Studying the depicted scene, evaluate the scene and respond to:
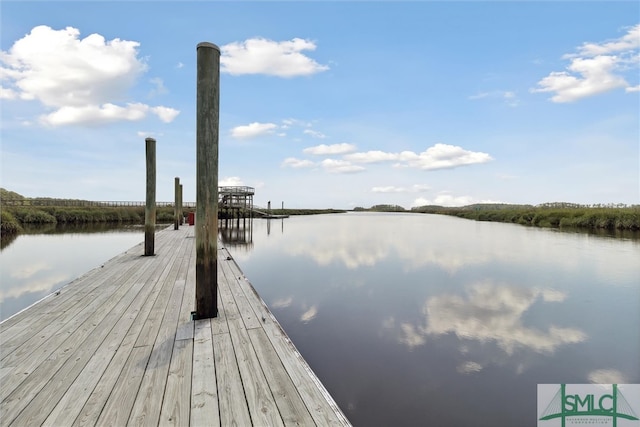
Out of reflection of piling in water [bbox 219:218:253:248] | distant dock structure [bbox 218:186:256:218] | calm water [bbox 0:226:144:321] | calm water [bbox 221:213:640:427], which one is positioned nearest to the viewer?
calm water [bbox 221:213:640:427]

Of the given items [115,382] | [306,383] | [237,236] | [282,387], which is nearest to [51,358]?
[115,382]

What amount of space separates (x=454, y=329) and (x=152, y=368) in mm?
4339

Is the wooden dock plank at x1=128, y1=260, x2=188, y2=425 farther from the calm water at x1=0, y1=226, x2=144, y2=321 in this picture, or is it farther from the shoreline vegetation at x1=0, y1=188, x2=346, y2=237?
the shoreline vegetation at x1=0, y1=188, x2=346, y2=237

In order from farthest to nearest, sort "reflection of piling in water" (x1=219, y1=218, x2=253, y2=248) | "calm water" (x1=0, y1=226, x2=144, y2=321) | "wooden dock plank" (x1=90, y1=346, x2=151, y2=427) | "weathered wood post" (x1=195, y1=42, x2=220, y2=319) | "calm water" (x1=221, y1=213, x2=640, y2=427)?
"reflection of piling in water" (x1=219, y1=218, x2=253, y2=248) → "calm water" (x1=0, y1=226, x2=144, y2=321) → "weathered wood post" (x1=195, y1=42, x2=220, y2=319) → "calm water" (x1=221, y1=213, x2=640, y2=427) → "wooden dock plank" (x1=90, y1=346, x2=151, y2=427)

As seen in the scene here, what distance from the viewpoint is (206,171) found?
3445 millimetres

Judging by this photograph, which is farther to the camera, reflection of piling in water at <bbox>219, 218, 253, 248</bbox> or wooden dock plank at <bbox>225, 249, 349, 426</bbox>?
reflection of piling in water at <bbox>219, 218, 253, 248</bbox>

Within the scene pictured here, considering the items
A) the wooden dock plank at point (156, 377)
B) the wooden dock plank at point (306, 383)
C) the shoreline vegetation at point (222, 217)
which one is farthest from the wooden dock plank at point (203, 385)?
the shoreline vegetation at point (222, 217)

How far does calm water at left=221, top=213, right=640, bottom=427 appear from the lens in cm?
312

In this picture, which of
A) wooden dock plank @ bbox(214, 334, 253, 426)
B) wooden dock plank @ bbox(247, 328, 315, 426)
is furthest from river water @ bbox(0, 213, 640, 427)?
wooden dock plank @ bbox(214, 334, 253, 426)

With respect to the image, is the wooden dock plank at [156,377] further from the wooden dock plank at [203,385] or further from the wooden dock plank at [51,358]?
the wooden dock plank at [51,358]

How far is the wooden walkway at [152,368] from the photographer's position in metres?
1.79

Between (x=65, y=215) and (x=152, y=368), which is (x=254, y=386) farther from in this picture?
(x=65, y=215)

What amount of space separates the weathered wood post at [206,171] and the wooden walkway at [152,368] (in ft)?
1.22

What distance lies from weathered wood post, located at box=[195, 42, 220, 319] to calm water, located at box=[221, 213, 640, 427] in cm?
158
